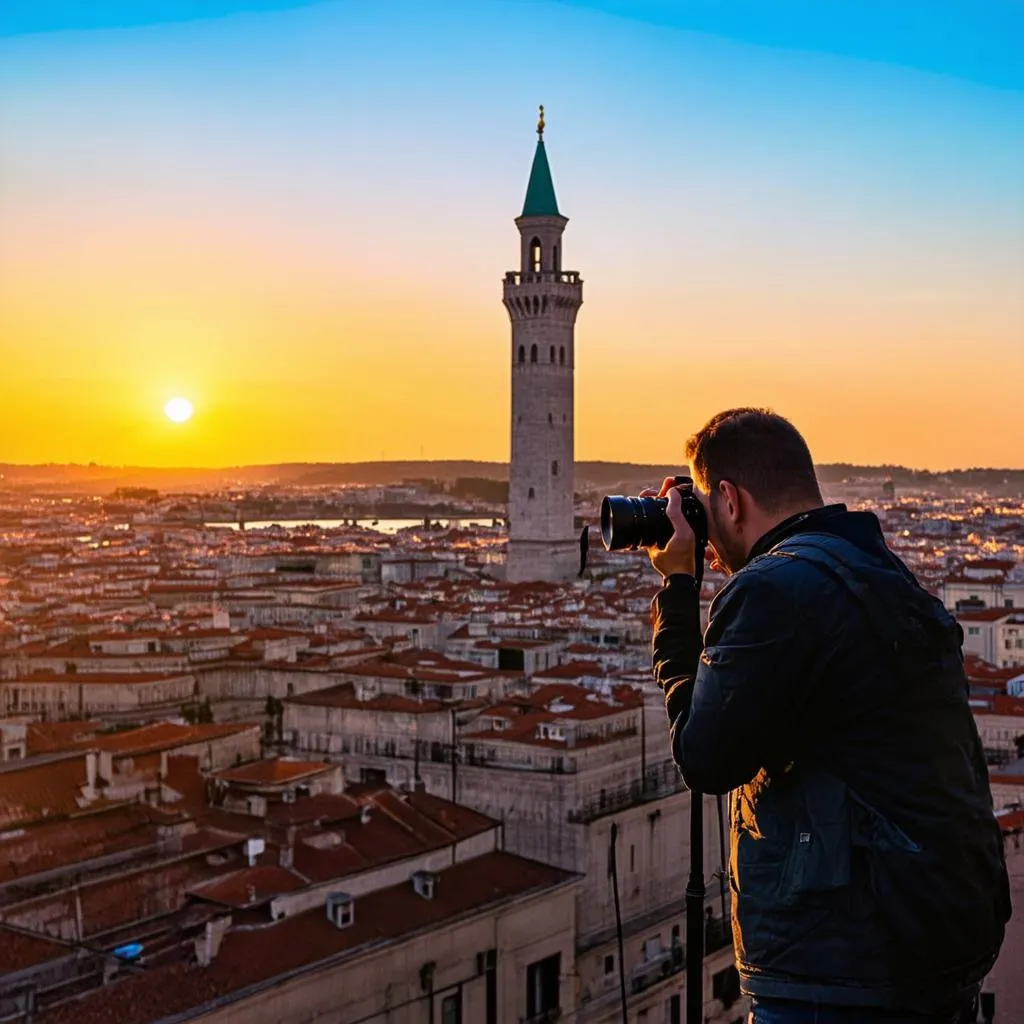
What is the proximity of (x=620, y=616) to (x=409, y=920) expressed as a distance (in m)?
23.3

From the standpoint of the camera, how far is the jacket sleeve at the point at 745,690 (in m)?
1.81

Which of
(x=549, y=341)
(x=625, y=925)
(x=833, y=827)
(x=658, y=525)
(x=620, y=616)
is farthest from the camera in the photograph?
(x=549, y=341)

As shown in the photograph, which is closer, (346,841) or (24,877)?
(24,877)

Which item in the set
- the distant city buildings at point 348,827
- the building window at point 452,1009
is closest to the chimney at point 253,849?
the distant city buildings at point 348,827

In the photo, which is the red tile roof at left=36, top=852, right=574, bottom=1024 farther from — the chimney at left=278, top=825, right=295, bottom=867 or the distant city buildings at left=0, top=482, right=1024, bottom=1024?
the chimney at left=278, top=825, right=295, bottom=867

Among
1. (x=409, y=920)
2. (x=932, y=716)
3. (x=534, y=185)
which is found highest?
(x=534, y=185)

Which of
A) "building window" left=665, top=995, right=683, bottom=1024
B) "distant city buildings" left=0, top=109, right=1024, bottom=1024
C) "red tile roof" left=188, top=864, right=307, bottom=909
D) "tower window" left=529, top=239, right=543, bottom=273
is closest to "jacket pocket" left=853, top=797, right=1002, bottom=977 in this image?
"distant city buildings" left=0, top=109, right=1024, bottom=1024

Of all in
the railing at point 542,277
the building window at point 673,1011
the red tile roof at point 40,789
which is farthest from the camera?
the railing at point 542,277

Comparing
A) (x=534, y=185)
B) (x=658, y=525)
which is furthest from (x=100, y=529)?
(x=658, y=525)

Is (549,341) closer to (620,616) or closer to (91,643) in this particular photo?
(620,616)

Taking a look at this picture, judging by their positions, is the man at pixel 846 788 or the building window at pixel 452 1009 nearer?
the man at pixel 846 788

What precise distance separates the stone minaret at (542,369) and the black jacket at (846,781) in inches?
1650

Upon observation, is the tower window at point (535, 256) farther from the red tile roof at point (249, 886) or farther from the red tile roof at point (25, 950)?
the red tile roof at point (25, 950)

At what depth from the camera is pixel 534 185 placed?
147 ft
